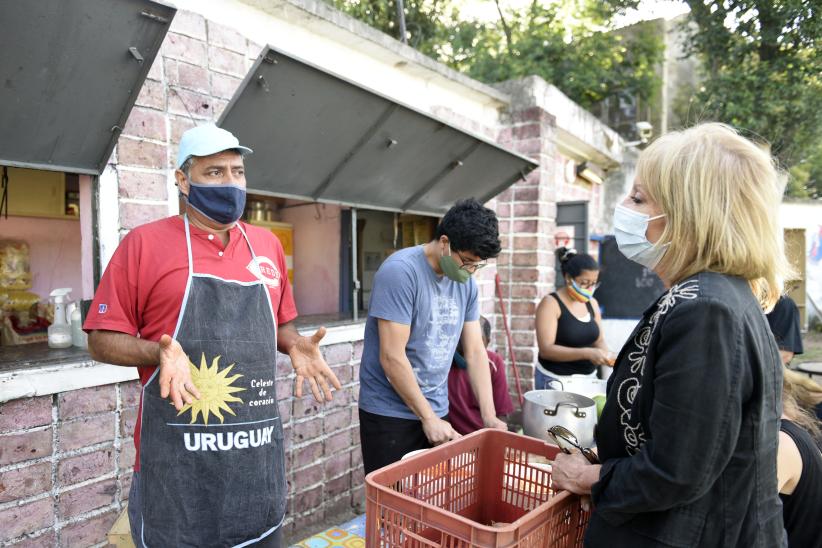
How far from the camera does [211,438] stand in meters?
1.71

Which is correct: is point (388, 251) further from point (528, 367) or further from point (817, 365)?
point (817, 365)

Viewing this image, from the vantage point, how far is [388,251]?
16.4ft

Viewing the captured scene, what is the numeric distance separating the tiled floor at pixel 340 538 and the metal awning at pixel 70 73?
2322 mm

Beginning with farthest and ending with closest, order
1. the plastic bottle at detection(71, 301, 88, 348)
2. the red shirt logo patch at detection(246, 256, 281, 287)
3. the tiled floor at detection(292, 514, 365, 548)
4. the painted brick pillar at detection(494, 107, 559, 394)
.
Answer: the painted brick pillar at detection(494, 107, 559, 394) < the tiled floor at detection(292, 514, 365, 548) < the plastic bottle at detection(71, 301, 88, 348) < the red shirt logo patch at detection(246, 256, 281, 287)

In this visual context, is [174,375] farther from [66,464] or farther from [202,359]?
[66,464]

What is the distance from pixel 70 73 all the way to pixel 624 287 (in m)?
5.44

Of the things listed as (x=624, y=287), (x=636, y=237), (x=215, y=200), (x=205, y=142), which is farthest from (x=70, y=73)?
(x=624, y=287)

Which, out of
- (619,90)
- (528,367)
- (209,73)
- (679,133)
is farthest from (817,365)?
(619,90)

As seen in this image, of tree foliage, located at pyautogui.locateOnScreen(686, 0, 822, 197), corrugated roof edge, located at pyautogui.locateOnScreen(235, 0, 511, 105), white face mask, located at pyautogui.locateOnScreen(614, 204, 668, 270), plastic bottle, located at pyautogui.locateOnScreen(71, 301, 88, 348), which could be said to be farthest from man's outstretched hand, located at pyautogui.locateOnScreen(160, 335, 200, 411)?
tree foliage, located at pyautogui.locateOnScreen(686, 0, 822, 197)

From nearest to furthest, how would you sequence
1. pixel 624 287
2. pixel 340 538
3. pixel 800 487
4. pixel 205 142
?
1. pixel 800 487
2. pixel 205 142
3. pixel 340 538
4. pixel 624 287

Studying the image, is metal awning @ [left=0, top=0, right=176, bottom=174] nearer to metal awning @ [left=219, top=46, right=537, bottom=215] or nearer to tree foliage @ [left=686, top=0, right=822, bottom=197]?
metal awning @ [left=219, top=46, right=537, bottom=215]

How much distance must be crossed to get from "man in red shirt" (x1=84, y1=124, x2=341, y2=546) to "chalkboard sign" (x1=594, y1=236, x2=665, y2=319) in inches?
190

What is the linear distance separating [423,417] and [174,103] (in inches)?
76.2

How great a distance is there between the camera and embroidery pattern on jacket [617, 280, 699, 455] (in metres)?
1.22
